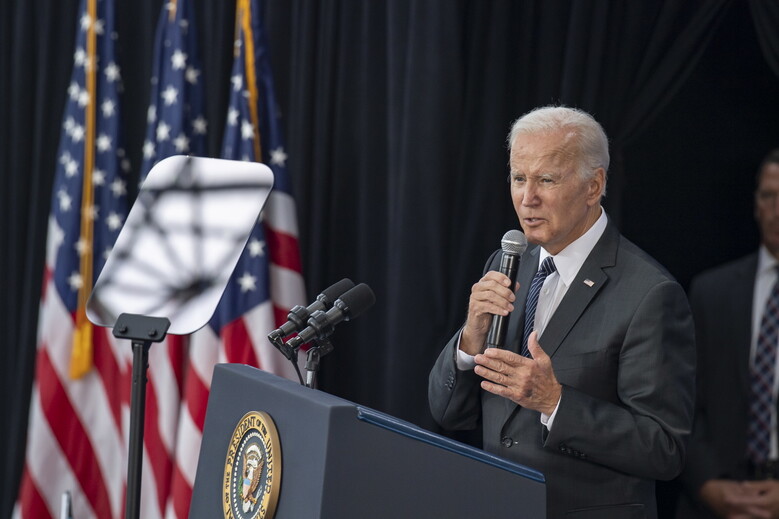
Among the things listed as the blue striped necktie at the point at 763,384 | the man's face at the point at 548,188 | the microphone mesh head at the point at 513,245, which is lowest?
the blue striped necktie at the point at 763,384

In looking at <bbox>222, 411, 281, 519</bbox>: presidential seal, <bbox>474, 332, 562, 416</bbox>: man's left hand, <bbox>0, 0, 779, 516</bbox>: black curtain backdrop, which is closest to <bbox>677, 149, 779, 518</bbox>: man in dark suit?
<bbox>0, 0, 779, 516</bbox>: black curtain backdrop

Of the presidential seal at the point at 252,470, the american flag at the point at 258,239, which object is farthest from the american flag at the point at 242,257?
the presidential seal at the point at 252,470

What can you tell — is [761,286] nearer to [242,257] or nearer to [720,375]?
[720,375]

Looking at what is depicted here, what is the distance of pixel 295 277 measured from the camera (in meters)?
3.54

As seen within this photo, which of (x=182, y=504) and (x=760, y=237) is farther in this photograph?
(x=760, y=237)

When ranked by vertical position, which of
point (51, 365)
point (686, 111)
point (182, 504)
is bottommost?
point (182, 504)

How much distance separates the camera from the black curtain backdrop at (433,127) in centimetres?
352

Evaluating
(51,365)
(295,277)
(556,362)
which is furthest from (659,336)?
(51,365)

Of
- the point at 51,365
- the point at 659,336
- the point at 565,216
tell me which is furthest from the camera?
the point at 51,365

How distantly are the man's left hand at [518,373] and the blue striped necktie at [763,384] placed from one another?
2012mm

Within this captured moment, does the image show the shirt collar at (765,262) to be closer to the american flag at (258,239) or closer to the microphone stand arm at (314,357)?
the american flag at (258,239)

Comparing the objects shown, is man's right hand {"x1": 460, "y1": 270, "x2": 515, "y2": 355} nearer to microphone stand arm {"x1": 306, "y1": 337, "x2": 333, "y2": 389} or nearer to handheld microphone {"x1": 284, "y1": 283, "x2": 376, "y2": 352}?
handheld microphone {"x1": 284, "y1": 283, "x2": 376, "y2": 352}

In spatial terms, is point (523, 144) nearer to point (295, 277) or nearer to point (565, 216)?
point (565, 216)

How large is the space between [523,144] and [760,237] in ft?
6.25
